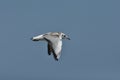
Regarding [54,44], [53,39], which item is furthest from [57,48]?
[53,39]

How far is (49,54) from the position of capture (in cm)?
6003

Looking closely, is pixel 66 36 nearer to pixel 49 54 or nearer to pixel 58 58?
pixel 49 54

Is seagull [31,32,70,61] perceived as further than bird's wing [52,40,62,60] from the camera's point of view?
Yes

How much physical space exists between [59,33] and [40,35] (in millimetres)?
1893

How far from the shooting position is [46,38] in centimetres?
5644

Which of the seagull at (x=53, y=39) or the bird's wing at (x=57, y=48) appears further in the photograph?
the seagull at (x=53, y=39)

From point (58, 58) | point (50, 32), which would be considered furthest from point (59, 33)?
point (58, 58)

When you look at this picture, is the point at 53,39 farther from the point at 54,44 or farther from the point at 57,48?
the point at 57,48

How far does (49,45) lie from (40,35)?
1.24 meters

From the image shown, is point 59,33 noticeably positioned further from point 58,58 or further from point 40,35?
point 58,58

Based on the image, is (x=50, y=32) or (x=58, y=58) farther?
(x=50, y=32)

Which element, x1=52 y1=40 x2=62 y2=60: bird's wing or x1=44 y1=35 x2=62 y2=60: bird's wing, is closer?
x1=52 y1=40 x2=62 y2=60: bird's wing

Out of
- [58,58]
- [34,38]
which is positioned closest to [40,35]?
[34,38]

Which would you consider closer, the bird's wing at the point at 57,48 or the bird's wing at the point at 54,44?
the bird's wing at the point at 57,48
